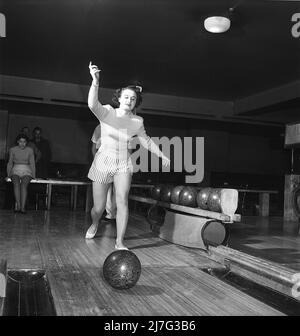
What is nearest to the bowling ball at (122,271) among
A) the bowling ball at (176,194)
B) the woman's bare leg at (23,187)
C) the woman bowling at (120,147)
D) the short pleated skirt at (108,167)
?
the woman bowling at (120,147)

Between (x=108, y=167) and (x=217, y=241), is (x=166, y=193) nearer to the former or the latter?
(x=217, y=241)

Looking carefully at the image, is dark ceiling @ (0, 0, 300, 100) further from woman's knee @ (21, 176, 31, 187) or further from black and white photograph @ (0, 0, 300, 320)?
woman's knee @ (21, 176, 31, 187)

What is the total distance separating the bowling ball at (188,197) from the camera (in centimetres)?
513

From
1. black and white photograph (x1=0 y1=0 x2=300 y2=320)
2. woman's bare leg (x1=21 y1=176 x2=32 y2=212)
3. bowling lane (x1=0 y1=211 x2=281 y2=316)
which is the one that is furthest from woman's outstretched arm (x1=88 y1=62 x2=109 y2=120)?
woman's bare leg (x1=21 y1=176 x2=32 y2=212)

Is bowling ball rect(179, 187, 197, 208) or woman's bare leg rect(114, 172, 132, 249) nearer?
woman's bare leg rect(114, 172, 132, 249)

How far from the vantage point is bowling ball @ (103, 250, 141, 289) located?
2520mm

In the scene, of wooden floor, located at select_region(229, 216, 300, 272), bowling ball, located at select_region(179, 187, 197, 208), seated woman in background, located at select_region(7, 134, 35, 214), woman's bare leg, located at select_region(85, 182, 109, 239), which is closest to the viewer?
woman's bare leg, located at select_region(85, 182, 109, 239)

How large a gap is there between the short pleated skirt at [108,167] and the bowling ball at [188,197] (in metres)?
1.60

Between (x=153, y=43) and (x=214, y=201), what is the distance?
3570mm

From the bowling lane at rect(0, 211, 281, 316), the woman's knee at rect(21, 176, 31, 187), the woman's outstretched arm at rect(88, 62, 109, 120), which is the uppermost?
the woman's outstretched arm at rect(88, 62, 109, 120)

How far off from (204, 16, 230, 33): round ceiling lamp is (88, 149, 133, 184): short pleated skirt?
294 centimetres

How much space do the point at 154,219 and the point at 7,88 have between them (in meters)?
6.29

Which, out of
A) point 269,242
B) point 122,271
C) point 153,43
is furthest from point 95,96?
point 153,43

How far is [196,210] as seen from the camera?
4.54 metres
